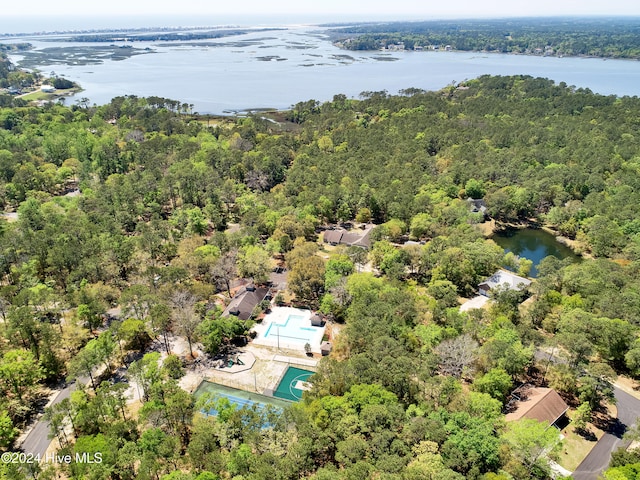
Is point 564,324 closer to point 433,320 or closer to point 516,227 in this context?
point 433,320

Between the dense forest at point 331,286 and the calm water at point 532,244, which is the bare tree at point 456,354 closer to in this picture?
the dense forest at point 331,286

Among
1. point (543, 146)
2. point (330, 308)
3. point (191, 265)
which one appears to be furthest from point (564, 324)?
point (543, 146)

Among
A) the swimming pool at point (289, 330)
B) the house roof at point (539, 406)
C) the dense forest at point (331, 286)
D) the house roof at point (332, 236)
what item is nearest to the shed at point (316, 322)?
the swimming pool at point (289, 330)

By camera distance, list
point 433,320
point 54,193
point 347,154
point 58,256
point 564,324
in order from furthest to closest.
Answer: point 347,154 < point 54,193 < point 58,256 < point 433,320 < point 564,324

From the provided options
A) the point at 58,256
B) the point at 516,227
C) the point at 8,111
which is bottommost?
the point at 516,227

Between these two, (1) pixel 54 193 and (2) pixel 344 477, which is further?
(1) pixel 54 193

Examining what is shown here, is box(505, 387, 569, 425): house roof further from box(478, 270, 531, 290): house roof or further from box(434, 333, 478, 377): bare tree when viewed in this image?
box(478, 270, 531, 290): house roof

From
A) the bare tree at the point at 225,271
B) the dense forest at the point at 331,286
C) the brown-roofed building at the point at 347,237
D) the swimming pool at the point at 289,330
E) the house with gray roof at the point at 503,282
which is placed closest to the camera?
the dense forest at the point at 331,286
